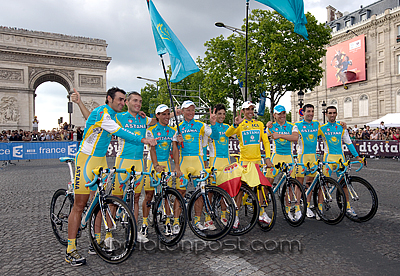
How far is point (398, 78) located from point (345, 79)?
7855mm

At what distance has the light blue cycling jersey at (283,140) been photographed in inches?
240

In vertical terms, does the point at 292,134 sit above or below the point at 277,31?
below

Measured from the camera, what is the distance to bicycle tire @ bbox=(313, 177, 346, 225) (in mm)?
5277

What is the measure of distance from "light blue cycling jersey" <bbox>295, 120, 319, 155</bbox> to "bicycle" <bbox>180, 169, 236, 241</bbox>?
92.2 inches

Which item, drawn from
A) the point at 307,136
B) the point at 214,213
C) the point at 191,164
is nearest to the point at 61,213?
the point at 191,164

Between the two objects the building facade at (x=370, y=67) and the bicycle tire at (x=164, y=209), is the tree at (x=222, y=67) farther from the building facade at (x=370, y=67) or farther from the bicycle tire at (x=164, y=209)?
the bicycle tire at (x=164, y=209)

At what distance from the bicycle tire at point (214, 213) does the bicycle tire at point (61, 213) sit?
1682 mm

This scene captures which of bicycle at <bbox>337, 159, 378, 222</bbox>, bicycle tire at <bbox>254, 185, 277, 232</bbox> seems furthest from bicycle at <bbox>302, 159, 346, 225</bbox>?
bicycle tire at <bbox>254, 185, 277, 232</bbox>

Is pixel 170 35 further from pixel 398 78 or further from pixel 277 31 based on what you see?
pixel 398 78

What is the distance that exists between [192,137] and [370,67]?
47553 mm

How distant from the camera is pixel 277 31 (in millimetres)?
25094

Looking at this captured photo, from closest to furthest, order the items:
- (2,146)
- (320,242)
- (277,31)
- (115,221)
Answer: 1. (115,221)
2. (320,242)
3. (2,146)
4. (277,31)

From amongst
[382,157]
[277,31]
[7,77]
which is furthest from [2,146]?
[7,77]

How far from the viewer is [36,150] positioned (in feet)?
61.3
